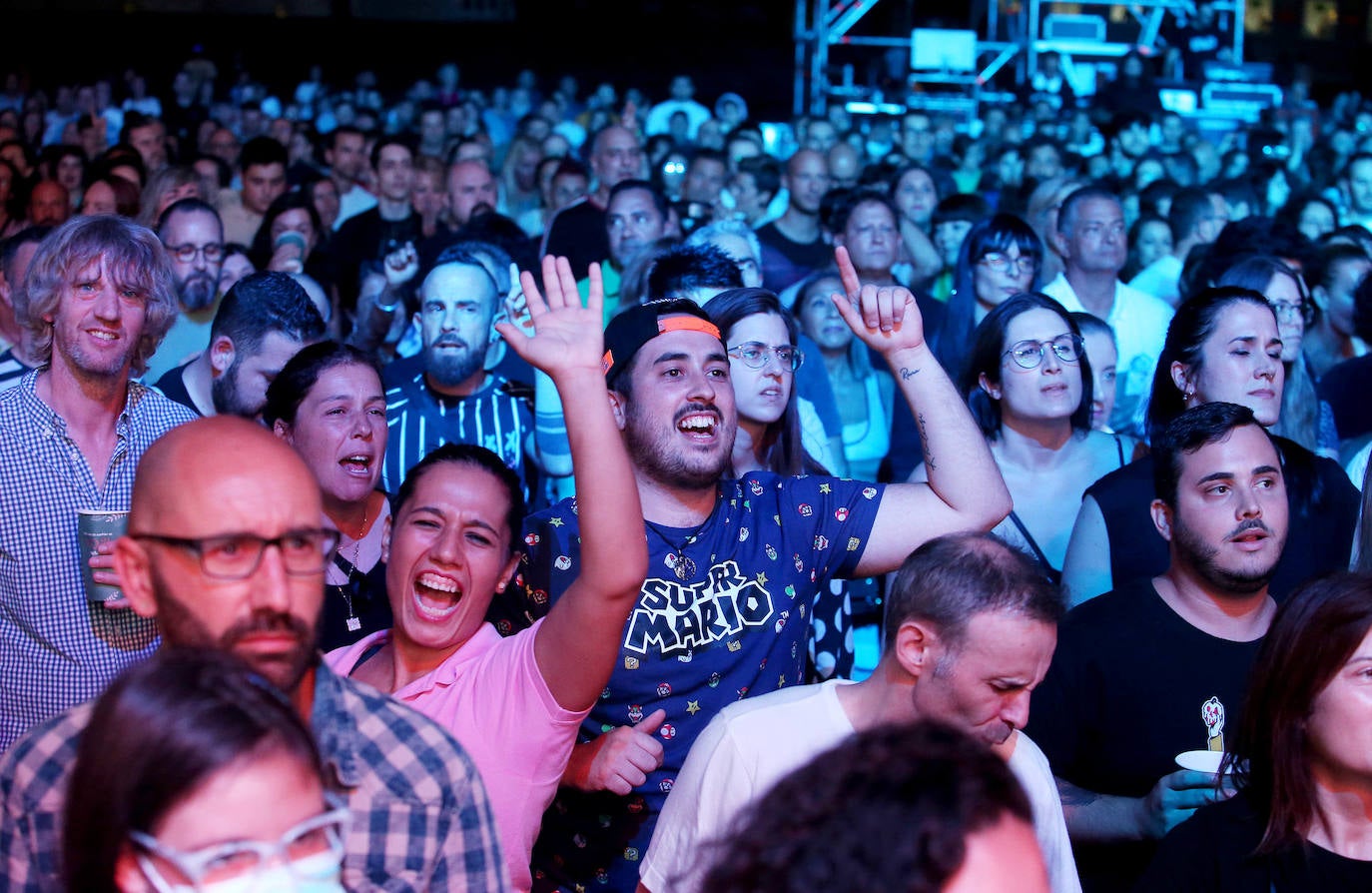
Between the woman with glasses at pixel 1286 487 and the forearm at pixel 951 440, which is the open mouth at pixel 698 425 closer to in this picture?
the forearm at pixel 951 440

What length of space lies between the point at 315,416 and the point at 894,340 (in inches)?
50.5

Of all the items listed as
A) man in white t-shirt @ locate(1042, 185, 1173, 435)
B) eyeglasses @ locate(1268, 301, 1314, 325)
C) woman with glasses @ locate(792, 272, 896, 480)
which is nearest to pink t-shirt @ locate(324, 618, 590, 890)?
woman with glasses @ locate(792, 272, 896, 480)

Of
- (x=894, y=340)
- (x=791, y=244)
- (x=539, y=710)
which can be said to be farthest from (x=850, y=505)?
(x=791, y=244)

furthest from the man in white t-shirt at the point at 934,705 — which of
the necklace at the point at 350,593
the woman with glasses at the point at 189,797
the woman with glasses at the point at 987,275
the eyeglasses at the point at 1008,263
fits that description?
the eyeglasses at the point at 1008,263

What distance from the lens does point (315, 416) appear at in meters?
3.04

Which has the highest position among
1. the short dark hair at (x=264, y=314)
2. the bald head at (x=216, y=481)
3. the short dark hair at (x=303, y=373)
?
the short dark hair at (x=264, y=314)

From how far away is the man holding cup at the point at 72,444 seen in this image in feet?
8.45

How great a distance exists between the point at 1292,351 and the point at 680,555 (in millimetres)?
2479

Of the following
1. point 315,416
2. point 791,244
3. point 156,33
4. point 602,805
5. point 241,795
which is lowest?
point 602,805

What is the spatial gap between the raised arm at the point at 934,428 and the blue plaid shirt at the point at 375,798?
121cm

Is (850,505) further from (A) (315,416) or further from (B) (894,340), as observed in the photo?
(A) (315,416)

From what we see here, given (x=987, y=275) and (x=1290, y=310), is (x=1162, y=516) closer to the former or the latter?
(x=1290, y=310)

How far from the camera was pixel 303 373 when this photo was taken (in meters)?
3.12

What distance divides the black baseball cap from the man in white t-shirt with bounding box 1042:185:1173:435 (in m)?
2.72
